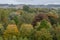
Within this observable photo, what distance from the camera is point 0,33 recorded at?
54.9 feet

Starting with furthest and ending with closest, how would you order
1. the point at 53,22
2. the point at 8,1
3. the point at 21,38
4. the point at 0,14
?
the point at 8,1
the point at 0,14
the point at 53,22
the point at 21,38

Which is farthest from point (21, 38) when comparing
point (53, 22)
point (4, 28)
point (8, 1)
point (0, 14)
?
point (8, 1)

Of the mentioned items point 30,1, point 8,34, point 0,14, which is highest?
point 8,34

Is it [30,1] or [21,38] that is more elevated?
[21,38]

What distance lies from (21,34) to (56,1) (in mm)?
37260

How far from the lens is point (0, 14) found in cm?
2606

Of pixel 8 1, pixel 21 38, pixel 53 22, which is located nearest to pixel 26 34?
pixel 21 38

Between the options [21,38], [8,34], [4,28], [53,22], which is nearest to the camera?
[21,38]

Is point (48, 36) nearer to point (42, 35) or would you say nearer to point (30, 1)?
point (42, 35)

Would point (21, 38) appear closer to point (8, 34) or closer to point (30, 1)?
point (8, 34)

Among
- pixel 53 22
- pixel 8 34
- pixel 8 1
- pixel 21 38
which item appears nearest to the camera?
pixel 21 38

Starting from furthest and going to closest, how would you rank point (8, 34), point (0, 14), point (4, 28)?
point (0, 14) → point (4, 28) → point (8, 34)

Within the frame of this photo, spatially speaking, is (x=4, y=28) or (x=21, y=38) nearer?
(x=21, y=38)

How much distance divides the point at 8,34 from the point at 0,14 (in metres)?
9.81
